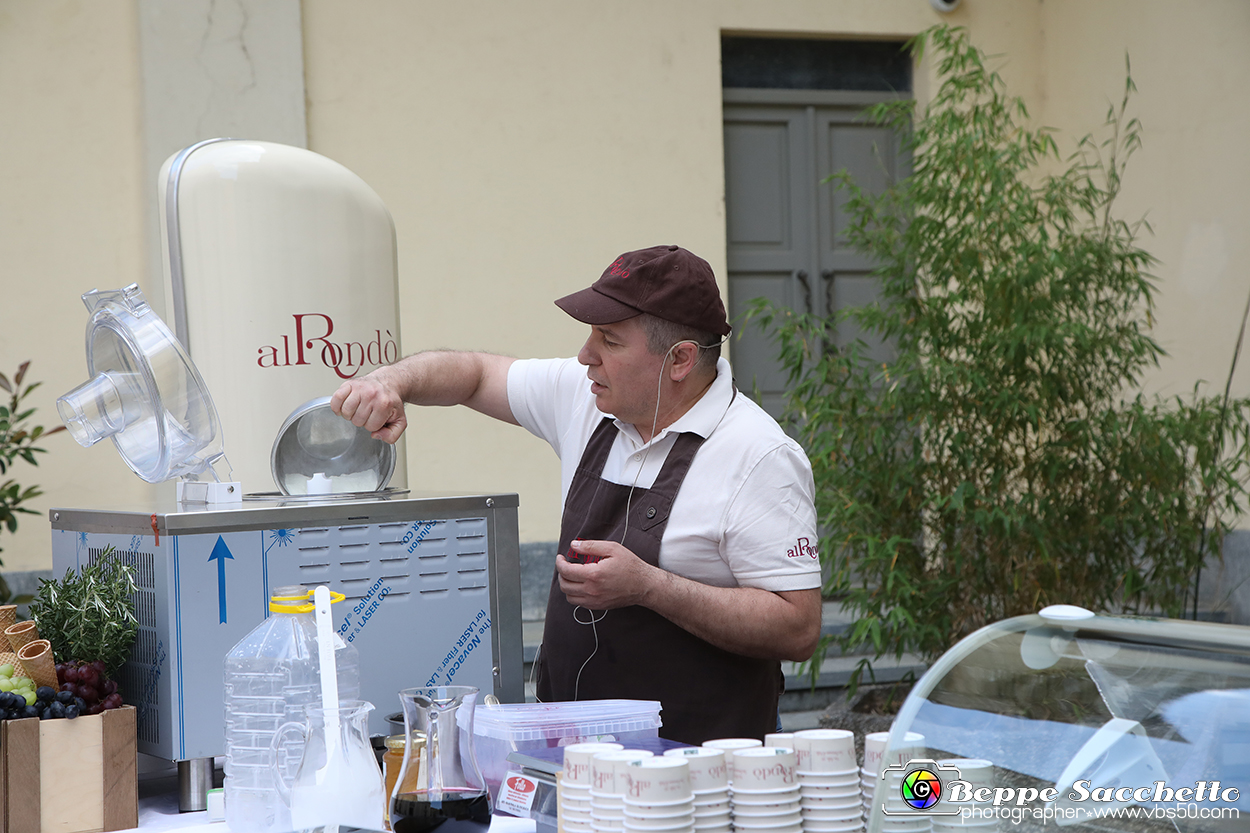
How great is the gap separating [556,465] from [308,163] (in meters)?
2.73

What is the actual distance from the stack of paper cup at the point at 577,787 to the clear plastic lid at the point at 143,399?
0.83 metres

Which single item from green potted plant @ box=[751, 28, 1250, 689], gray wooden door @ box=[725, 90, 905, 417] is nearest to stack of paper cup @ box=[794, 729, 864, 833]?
green potted plant @ box=[751, 28, 1250, 689]

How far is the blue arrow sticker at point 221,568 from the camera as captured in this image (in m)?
1.46

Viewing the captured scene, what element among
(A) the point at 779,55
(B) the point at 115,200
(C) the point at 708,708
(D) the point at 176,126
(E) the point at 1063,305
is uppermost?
(A) the point at 779,55

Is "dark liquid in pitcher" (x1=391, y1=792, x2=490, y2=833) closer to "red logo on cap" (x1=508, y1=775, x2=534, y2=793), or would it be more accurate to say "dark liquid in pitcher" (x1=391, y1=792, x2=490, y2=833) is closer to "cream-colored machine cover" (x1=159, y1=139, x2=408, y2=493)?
"red logo on cap" (x1=508, y1=775, x2=534, y2=793)

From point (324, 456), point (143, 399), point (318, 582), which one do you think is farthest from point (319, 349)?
point (318, 582)

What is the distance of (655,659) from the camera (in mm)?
1787

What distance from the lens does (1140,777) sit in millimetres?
1037

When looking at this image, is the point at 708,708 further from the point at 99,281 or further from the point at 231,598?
the point at 99,281

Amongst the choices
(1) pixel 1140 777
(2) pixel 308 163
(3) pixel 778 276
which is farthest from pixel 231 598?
(3) pixel 778 276

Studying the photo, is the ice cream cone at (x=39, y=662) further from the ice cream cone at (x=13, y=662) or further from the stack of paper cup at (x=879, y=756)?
the stack of paper cup at (x=879, y=756)

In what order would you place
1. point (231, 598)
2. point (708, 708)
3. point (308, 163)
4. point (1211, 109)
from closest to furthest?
point (231, 598), point (708, 708), point (308, 163), point (1211, 109)

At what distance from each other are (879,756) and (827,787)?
0.08 m

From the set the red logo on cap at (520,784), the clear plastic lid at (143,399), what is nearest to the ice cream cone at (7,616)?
the clear plastic lid at (143,399)
